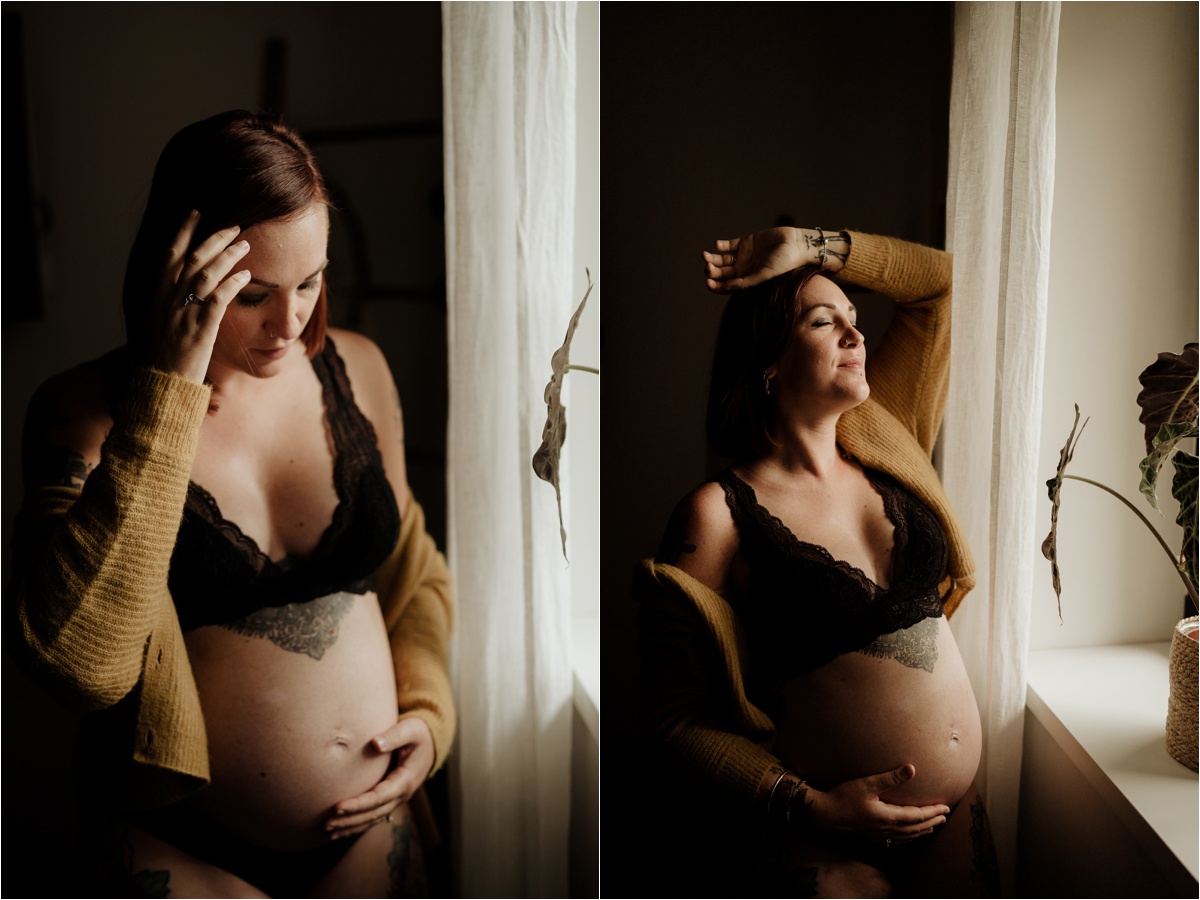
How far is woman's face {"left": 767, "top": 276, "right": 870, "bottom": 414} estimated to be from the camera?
87cm

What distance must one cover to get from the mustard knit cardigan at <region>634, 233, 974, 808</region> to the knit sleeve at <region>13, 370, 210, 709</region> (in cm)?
52

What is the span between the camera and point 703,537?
0.88m

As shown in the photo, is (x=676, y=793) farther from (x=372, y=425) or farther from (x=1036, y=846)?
(x=372, y=425)

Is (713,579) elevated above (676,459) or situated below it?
below

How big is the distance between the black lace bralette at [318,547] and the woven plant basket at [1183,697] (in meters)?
0.86

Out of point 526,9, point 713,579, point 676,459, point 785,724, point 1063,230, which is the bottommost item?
point 785,724

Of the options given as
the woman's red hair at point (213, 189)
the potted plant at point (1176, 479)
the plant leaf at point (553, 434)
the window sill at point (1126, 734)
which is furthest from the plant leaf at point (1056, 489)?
the woman's red hair at point (213, 189)

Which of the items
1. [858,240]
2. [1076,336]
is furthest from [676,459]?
[1076,336]

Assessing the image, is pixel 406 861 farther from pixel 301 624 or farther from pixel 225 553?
pixel 225 553

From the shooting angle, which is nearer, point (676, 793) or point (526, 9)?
point (676, 793)

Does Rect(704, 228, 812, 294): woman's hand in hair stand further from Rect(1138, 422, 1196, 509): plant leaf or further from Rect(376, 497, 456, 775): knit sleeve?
Rect(376, 497, 456, 775): knit sleeve

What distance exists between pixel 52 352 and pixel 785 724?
3.04 feet

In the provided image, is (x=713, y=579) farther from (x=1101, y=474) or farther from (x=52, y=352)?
(x=52, y=352)

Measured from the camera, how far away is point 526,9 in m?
1.12
